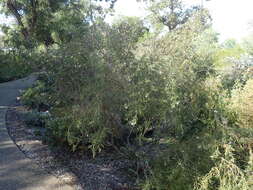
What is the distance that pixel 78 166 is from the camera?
3.62 metres

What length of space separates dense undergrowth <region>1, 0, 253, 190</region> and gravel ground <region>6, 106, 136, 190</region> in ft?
1.16

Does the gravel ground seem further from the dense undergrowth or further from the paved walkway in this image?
the dense undergrowth

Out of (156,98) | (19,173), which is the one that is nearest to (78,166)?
(19,173)

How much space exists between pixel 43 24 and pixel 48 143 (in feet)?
49.8

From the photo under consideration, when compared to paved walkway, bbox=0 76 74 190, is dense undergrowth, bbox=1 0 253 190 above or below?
above

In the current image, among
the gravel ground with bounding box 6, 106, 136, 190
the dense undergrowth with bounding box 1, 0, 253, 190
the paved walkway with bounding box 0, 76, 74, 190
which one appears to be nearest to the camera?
the dense undergrowth with bounding box 1, 0, 253, 190

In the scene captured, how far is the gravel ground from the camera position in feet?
10.6

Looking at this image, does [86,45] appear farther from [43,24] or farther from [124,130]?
[43,24]

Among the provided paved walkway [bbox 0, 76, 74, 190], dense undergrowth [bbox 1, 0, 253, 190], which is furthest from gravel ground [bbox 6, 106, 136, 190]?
dense undergrowth [bbox 1, 0, 253, 190]

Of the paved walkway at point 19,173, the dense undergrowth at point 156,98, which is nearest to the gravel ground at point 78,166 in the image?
the paved walkway at point 19,173

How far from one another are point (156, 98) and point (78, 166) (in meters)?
1.69

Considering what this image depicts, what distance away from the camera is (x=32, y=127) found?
5.02m

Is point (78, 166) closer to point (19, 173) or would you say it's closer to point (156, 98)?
point (19, 173)

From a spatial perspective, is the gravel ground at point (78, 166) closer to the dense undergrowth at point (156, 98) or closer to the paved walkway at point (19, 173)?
the paved walkway at point (19, 173)
